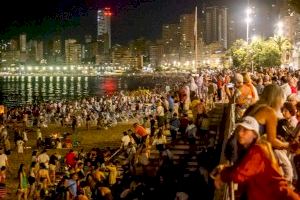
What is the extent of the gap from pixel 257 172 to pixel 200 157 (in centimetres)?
794

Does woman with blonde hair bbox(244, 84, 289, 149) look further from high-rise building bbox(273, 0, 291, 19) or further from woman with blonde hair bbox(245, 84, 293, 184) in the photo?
high-rise building bbox(273, 0, 291, 19)

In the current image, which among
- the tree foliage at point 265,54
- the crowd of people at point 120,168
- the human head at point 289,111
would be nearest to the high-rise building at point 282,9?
the tree foliage at point 265,54

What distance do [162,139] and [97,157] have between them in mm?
2251

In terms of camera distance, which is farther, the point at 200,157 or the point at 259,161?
the point at 200,157

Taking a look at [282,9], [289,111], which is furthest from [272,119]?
[282,9]

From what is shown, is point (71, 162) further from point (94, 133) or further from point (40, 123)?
point (40, 123)

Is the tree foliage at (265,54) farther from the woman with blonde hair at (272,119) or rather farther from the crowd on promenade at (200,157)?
the woman with blonde hair at (272,119)

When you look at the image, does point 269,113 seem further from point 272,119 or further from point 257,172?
point 257,172

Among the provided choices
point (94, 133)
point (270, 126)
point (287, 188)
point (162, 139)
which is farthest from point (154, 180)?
point (94, 133)

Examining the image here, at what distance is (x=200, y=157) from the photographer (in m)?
12.0

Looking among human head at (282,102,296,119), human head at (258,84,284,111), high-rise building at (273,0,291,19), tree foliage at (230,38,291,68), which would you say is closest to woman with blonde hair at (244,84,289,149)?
human head at (258,84,284,111)

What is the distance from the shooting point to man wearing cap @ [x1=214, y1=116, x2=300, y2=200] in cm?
404

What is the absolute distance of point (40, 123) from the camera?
118 feet

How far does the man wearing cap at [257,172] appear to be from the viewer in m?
4.04
